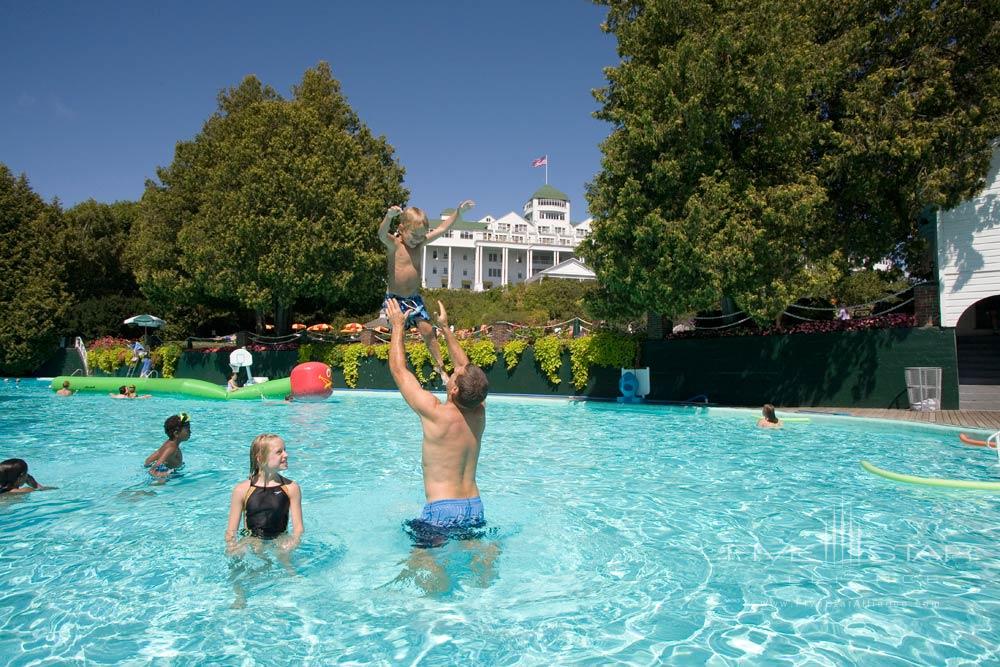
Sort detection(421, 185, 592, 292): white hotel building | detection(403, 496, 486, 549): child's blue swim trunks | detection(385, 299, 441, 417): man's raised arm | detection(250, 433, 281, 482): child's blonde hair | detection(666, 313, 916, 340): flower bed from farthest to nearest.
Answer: detection(421, 185, 592, 292): white hotel building, detection(666, 313, 916, 340): flower bed, detection(403, 496, 486, 549): child's blue swim trunks, detection(250, 433, 281, 482): child's blonde hair, detection(385, 299, 441, 417): man's raised arm

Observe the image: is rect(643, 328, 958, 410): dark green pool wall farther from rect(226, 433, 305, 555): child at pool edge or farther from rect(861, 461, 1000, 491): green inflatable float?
rect(226, 433, 305, 555): child at pool edge

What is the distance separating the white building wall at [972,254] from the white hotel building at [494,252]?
3320 inches

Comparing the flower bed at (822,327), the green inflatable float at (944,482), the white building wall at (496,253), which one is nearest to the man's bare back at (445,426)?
the green inflatable float at (944,482)

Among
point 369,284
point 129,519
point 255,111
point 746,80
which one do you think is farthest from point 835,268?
point 255,111

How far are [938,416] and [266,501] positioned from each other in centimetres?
1401

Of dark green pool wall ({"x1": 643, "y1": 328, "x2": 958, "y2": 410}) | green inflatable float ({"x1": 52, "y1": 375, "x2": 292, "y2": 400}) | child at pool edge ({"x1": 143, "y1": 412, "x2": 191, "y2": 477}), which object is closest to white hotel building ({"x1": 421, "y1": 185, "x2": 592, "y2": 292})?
green inflatable float ({"x1": 52, "y1": 375, "x2": 292, "y2": 400})

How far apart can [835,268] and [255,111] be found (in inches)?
878

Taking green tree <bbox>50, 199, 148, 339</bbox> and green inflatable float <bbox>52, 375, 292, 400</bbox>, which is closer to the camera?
green inflatable float <bbox>52, 375, 292, 400</bbox>

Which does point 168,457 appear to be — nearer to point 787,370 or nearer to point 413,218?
point 413,218

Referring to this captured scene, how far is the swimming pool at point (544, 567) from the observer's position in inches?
155

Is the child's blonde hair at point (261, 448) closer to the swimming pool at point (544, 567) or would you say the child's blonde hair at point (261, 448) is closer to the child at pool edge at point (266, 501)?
the child at pool edge at point (266, 501)

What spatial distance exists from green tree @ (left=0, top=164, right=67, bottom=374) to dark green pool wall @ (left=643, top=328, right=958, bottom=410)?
998 inches

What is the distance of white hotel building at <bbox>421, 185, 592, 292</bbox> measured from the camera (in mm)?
100750

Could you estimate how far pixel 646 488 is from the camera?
8125mm
